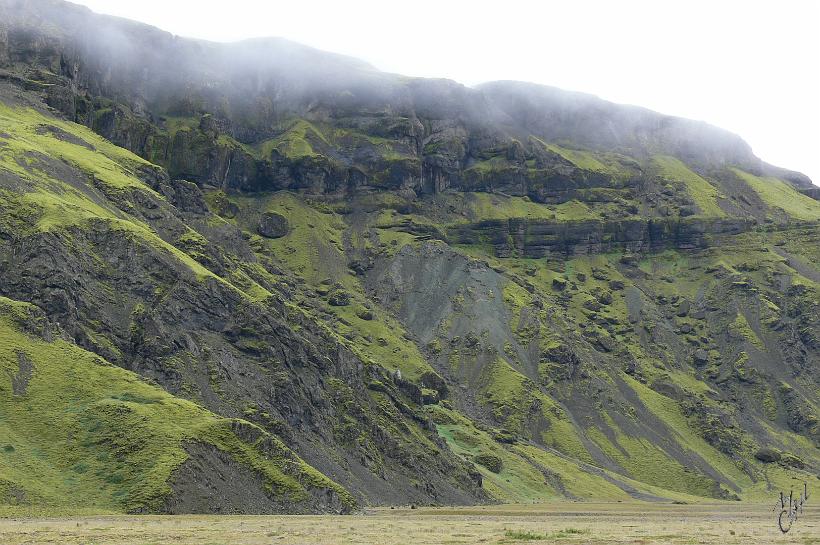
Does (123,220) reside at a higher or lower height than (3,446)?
higher

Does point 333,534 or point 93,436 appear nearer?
point 333,534

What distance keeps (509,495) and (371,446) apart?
38.5m

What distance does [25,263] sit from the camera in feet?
495

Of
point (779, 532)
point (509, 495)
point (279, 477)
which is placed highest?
point (779, 532)

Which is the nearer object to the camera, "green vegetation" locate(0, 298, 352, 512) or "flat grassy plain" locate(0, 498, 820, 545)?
"flat grassy plain" locate(0, 498, 820, 545)

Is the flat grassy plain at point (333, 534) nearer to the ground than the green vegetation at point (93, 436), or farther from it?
farther from it

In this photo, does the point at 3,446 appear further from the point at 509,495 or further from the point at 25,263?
the point at 509,495

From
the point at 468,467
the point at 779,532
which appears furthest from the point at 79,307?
the point at 779,532

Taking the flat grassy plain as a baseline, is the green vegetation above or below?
below

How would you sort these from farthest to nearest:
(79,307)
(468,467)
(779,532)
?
(468,467)
(79,307)
(779,532)

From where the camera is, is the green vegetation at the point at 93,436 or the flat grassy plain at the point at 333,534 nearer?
the flat grassy plain at the point at 333,534

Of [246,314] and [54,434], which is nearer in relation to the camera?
[54,434]

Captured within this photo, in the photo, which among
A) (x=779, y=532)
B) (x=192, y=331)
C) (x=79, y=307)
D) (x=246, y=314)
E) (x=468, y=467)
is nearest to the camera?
(x=779, y=532)

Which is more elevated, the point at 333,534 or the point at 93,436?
the point at 333,534
